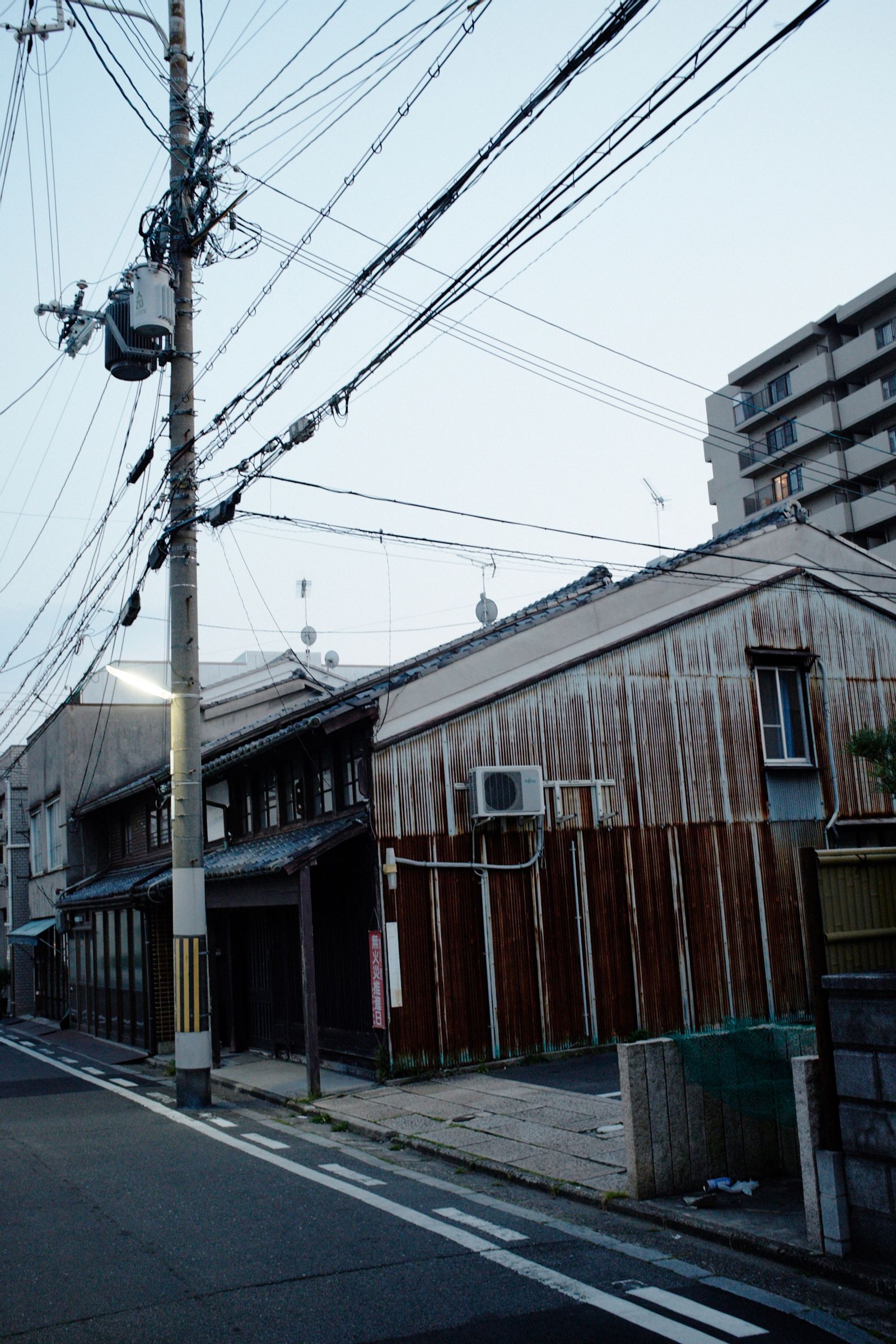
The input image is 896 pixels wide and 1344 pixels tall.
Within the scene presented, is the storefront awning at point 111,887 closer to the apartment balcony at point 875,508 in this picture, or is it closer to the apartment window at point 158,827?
the apartment window at point 158,827

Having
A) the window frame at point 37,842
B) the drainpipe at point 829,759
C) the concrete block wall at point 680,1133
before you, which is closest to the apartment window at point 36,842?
the window frame at point 37,842

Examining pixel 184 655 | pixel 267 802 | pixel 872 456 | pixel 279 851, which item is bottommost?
pixel 279 851

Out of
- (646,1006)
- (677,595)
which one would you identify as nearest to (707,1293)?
(646,1006)

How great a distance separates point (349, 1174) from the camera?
951cm

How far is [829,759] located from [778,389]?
122 ft

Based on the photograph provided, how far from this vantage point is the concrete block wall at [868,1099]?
6.15 metres

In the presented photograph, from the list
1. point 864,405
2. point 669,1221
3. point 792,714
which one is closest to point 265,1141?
point 669,1221

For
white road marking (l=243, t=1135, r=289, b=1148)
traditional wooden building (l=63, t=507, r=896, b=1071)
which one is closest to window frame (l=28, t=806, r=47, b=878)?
traditional wooden building (l=63, t=507, r=896, b=1071)

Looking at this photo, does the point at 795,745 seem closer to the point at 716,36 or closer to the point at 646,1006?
the point at 646,1006

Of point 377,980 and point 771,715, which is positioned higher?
point 771,715

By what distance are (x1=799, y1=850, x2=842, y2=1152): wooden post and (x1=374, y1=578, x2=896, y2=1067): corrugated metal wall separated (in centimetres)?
793

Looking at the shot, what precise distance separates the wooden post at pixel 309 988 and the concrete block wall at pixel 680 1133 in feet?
20.6

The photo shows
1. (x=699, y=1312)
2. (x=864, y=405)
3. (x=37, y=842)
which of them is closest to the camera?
(x=699, y=1312)

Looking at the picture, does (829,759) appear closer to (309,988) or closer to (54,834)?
(309,988)
